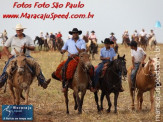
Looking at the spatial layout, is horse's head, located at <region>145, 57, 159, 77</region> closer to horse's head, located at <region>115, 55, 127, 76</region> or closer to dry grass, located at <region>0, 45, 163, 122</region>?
horse's head, located at <region>115, 55, 127, 76</region>

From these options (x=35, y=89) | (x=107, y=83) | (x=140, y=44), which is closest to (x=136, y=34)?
(x=140, y=44)

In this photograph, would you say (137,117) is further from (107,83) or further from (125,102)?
(125,102)

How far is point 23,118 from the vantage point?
11562 millimetres

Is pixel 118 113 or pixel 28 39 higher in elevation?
pixel 28 39

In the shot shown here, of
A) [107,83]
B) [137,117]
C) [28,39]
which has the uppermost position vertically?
[28,39]

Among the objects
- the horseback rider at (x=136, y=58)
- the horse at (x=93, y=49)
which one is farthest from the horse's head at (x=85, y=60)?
the horse at (x=93, y=49)

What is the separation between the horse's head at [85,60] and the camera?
12.4 meters

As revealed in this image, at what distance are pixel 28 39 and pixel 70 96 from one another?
5.38m

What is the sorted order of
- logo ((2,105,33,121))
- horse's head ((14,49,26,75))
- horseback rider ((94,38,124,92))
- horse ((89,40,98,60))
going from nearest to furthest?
1. logo ((2,105,33,121))
2. horse's head ((14,49,26,75))
3. horseback rider ((94,38,124,92))
4. horse ((89,40,98,60))

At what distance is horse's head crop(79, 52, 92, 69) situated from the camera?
1245cm

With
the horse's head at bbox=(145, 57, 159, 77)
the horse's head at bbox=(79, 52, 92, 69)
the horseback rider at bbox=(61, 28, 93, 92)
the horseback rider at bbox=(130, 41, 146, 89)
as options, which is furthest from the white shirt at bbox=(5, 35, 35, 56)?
the horse's head at bbox=(145, 57, 159, 77)

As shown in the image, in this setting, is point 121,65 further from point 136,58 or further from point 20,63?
point 20,63

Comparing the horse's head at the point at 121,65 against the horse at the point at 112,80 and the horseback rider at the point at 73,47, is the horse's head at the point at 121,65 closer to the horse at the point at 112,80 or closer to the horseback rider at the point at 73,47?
the horse at the point at 112,80

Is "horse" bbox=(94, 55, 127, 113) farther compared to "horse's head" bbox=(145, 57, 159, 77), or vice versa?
"horse" bbox=(94, 55, 127, 113)
